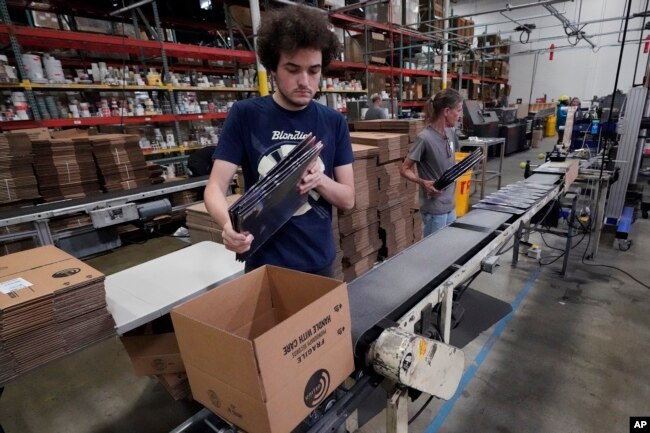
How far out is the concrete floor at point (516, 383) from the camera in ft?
5.69

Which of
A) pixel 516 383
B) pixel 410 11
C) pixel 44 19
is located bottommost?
pixel 516 383

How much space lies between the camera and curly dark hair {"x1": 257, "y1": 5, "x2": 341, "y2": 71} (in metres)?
1.01

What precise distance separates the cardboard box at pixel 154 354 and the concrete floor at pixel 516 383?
18.4 inches

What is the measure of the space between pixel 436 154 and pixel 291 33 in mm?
1548

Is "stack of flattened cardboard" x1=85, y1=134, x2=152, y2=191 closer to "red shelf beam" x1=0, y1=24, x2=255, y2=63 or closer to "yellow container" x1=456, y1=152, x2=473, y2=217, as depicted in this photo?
"red shelf beam" x1=0, y1=24, x2=255, y2=63

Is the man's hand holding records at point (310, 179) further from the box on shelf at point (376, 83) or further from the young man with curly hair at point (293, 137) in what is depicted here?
the box on shelf at point (376, 83)

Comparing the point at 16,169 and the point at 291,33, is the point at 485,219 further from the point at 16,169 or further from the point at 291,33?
the point at 16,169

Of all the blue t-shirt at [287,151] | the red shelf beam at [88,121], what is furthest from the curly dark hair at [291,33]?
the red shelf beam at [88,121]

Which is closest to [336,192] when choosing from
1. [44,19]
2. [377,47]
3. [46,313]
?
[46,313]

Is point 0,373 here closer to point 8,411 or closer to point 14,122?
point 8,411

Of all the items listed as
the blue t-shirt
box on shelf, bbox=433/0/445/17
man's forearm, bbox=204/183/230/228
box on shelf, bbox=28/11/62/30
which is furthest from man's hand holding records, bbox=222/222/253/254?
box on shelf, bbox=433/0/445/17

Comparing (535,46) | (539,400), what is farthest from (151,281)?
(535,46)

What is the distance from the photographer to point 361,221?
3012 mm

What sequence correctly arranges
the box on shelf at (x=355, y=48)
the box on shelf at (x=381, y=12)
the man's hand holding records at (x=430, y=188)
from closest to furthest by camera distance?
the man's hand holding records at (x=430, y=188) → the box on shelf at (x=381, y=12) → the box on shelf at (x=355, y=48)
